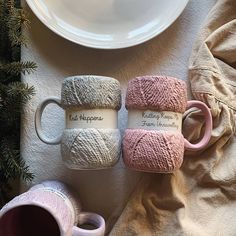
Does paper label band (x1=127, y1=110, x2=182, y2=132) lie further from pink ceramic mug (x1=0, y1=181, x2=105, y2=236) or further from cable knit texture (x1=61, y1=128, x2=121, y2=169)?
pink ceramic mug (x1=0, y1=181, x2=105, y2=236)

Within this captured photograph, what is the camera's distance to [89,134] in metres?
0.55

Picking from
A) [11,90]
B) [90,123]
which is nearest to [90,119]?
[90,123]

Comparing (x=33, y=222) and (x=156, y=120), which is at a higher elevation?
(x=156, y=120)

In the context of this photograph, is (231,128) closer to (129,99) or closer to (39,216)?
(129,99)

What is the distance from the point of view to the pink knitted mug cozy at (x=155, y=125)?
54cm

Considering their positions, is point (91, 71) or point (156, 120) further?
point (91, 71)

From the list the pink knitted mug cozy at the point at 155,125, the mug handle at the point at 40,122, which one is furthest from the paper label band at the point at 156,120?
the mug handle at the point at 40,122

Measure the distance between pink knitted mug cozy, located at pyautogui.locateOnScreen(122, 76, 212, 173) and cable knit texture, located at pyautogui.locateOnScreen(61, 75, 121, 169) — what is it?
29mm

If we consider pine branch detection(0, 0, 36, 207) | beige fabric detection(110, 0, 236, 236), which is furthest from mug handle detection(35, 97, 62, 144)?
beige fabric detection(110, 0, 236, 236)

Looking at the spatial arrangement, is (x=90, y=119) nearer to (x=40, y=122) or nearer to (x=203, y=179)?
(x=40, y=122)

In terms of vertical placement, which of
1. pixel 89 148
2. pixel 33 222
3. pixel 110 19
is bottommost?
pixel 33 222

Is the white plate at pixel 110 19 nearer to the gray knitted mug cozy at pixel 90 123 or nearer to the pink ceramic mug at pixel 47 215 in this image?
the gray knitted mug cozy at pixel 90 123

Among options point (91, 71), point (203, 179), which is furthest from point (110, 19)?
point (203, 179)

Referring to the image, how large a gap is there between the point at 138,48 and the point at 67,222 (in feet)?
0.99
